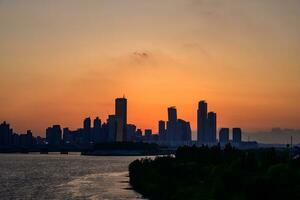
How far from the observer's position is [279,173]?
48.4 meters

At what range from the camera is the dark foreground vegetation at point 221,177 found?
4294 centimetres

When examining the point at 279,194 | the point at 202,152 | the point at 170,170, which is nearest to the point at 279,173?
the point at 279,194

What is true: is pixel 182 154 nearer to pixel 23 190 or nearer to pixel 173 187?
pixel 23 190

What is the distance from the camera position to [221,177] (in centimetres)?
5212

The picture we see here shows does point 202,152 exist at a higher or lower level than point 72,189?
higher

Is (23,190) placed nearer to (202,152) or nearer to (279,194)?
(202,152)

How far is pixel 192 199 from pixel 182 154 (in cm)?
5935

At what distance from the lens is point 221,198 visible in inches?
1935

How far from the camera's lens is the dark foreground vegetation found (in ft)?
141

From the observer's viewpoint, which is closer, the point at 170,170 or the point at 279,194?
the point at 279,194

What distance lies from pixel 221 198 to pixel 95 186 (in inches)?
1793

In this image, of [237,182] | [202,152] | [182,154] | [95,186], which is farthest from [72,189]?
[237,182]

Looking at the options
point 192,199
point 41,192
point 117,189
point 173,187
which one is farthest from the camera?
point 117,189

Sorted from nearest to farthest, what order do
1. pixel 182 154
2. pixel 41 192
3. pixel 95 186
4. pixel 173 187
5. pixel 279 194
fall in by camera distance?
pixel 279 194
pixel 173 187
pixel 41 192
pixel 95 186
pixel 182 154
